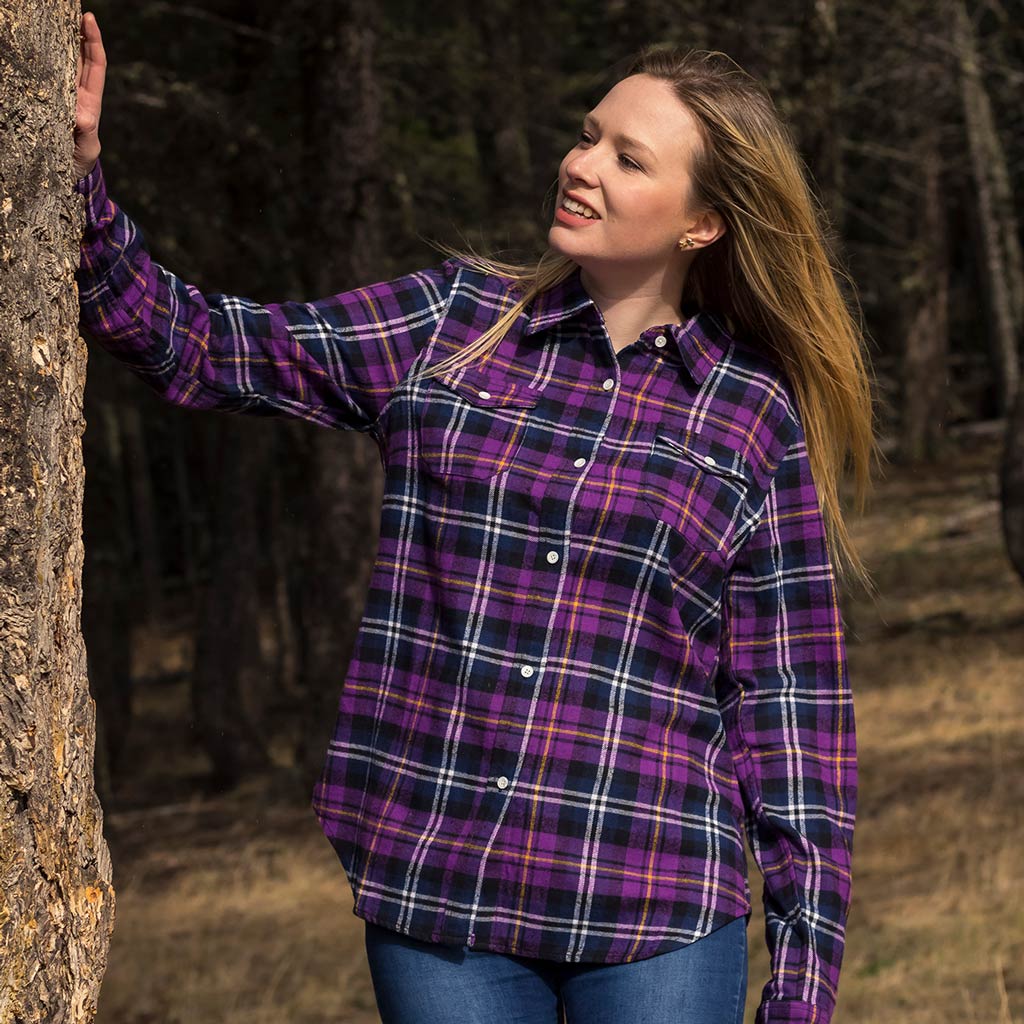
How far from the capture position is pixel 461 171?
16.3 m

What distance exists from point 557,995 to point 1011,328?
22.4 metres

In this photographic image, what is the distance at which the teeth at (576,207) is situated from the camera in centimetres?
273

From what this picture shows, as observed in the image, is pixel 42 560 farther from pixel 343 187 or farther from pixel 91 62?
pixel 343 187

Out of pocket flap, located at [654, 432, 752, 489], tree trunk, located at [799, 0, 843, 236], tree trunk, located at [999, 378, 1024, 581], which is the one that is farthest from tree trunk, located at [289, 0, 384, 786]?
pocket flap, located at [654, 432, 752, 489]

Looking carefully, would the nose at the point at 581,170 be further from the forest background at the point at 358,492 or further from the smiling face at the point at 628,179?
the forest background at the point at 358,492

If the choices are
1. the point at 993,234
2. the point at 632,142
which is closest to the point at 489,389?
the point at 632,142

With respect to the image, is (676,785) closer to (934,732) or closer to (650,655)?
(650,655)

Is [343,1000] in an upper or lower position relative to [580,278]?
lower

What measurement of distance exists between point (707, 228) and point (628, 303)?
19cm

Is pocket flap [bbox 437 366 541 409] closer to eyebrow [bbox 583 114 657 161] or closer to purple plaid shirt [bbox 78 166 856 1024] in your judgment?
purple plaid shirt [bbox 78 166 856 1024]

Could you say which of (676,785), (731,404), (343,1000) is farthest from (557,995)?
(343,1000)

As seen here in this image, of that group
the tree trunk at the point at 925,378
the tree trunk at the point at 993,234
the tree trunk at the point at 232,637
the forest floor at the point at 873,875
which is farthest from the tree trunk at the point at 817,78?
the tree trunk at the point at 925,378

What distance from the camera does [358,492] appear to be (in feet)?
37.1

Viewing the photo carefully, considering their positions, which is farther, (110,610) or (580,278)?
(110,610)
